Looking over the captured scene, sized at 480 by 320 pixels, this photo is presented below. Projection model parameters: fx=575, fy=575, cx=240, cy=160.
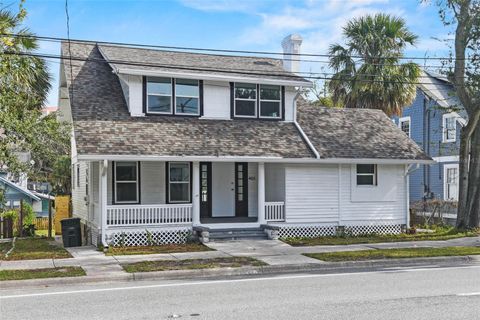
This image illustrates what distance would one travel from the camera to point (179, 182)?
65.4 feet

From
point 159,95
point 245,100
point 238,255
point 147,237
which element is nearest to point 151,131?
point 159,95

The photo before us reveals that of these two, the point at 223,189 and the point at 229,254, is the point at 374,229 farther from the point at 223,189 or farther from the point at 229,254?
the point at 229,254

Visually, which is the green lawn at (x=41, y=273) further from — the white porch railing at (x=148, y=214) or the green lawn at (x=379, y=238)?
the green lawn at (x=379, y=238)

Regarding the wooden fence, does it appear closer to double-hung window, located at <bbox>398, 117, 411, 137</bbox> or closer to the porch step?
the porch step

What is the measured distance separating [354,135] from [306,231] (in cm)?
450

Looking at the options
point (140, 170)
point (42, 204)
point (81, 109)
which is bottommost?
point (42, 204)

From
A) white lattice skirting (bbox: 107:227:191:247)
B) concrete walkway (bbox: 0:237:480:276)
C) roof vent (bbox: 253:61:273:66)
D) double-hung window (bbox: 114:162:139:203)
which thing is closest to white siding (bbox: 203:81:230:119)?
double-hung window (bbox: 114:162:139:203)

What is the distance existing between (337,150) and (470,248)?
5778 millimetres

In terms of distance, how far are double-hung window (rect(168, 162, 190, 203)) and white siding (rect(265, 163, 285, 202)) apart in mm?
3353

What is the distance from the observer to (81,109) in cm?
1922

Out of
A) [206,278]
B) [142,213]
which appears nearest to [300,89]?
[142,213]

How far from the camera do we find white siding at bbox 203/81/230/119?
2070 cm

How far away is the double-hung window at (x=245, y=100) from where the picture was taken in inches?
837

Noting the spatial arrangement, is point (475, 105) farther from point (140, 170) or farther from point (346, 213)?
point (140, 170)
